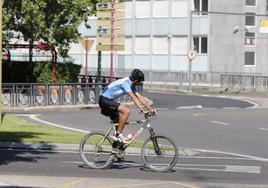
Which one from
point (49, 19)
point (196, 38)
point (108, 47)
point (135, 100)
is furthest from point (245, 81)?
point (135, 100)

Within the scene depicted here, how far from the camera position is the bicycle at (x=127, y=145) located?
1168 cm

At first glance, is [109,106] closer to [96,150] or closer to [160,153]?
[96,150]

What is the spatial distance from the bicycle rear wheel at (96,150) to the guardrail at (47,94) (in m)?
17.0

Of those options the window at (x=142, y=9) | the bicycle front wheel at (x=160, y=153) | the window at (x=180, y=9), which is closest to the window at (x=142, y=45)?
the window at (x=142, y=9)

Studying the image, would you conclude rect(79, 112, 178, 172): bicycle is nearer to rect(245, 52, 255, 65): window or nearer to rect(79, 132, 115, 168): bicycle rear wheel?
rect(79, 132, 115, 168): bicycle rear wheel

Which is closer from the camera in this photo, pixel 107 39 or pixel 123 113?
pixel 123 113

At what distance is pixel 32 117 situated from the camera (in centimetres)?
2506

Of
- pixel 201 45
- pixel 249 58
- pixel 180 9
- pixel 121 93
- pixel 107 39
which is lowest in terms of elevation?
pixel 121 93

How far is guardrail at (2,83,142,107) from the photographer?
1141 inches

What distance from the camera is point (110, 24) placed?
33.8 meters

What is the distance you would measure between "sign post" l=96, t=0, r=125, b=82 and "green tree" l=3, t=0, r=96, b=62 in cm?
83

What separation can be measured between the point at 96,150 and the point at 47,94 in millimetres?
17810

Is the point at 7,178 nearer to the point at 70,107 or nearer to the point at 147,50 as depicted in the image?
the point at 70,107

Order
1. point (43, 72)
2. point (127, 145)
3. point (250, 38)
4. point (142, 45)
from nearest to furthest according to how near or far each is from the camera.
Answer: point (127, 145), point (43, 72), point (250, 38), point (142, 45)
